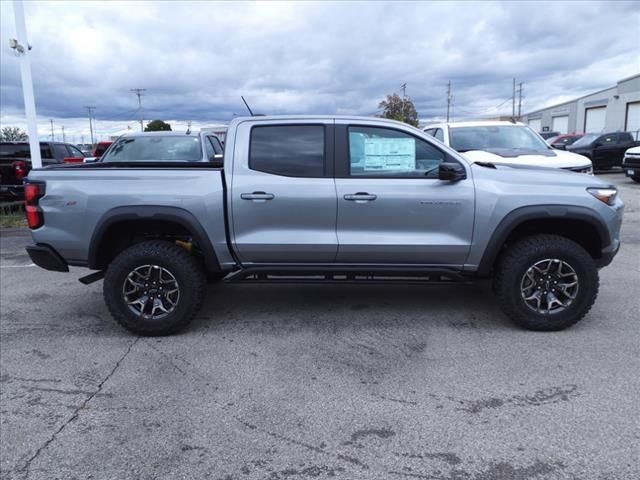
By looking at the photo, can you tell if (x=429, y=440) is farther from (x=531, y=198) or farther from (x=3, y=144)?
(x=3, y=144)

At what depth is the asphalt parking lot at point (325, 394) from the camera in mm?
2740

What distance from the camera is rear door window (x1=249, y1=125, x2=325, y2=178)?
176 inches

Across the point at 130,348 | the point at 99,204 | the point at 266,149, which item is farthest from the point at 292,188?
the point at 130,348

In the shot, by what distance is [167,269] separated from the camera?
439 centimetres

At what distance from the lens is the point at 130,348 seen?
14.2 ft

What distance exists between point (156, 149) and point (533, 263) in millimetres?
6382

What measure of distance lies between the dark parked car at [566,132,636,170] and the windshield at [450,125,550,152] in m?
14.7

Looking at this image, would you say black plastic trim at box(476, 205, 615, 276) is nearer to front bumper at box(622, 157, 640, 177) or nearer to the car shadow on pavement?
the car shadow on pavement

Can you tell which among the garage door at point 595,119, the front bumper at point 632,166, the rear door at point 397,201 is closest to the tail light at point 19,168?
the rear door at point 397,201

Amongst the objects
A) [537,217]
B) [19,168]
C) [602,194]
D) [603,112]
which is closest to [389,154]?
[537,217]

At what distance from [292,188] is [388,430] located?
2.17m

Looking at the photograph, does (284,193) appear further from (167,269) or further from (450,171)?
(450,171)

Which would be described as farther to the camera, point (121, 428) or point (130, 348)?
point (130, 348)

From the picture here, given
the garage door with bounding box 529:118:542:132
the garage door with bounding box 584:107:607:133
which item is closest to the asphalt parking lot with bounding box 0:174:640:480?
the garage door with bounding box 584:107:607:133
